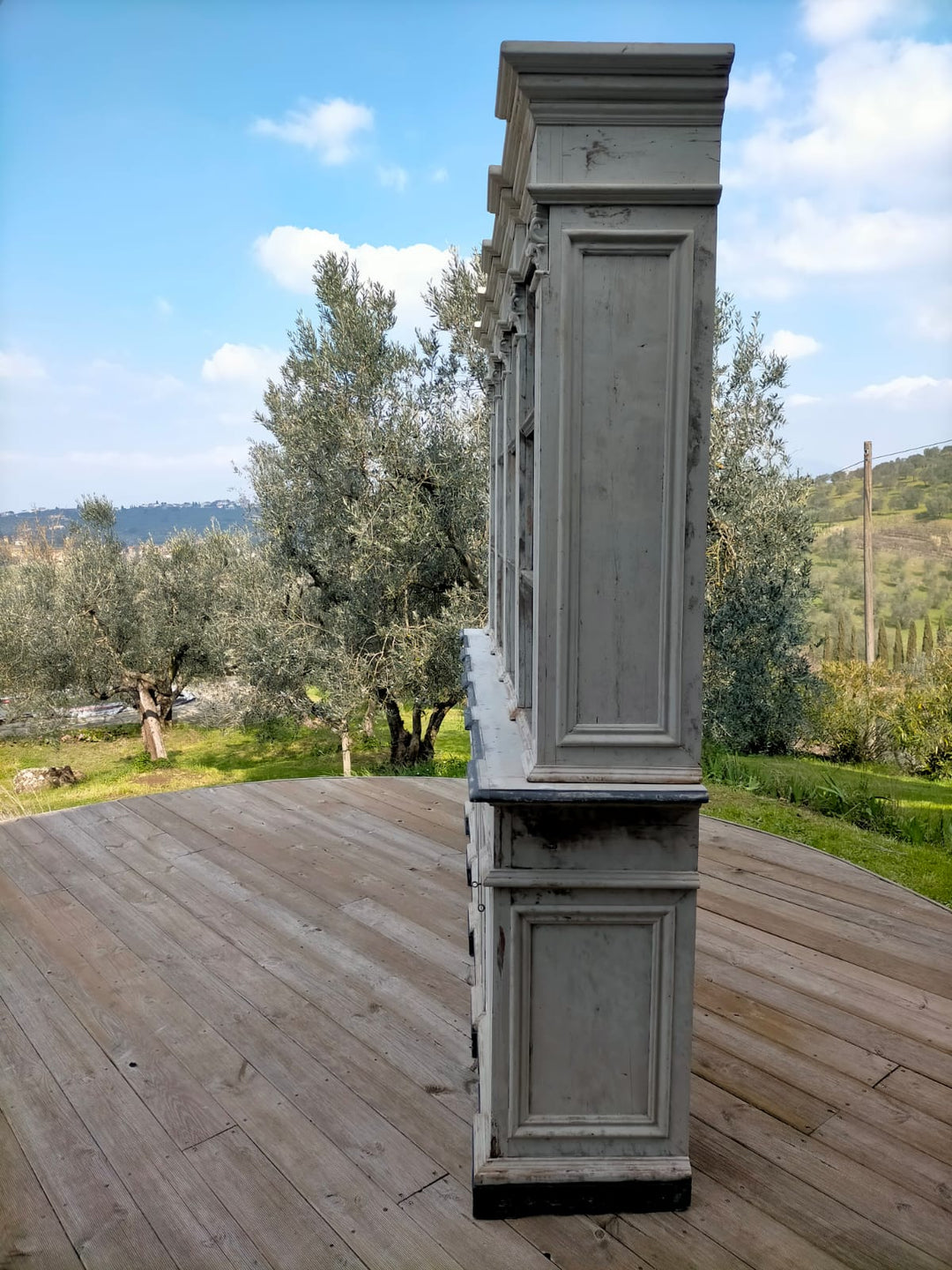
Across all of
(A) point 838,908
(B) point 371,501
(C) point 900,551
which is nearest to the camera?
(A) point 838,908

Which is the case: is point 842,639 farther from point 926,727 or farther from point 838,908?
point 838,908

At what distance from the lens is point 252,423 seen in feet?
23.5

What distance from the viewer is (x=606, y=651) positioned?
1.42 meters

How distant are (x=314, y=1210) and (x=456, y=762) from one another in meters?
6.06

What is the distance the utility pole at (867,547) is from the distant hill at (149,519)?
680 centimetres

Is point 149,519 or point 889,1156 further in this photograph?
point 149,519

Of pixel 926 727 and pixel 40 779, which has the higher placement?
pixel 926 727

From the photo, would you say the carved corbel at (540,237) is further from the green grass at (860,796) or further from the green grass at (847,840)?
the green grass at (860,796)

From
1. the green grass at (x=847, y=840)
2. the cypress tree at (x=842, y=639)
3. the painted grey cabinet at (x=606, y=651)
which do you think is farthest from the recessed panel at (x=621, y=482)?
the cypress tree at (x=842, y=639)

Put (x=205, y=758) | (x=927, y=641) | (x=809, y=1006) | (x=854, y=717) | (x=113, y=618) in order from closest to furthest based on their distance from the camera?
(x=809, y=1006), (x=854, y=717), (x=113, y=618), (x=205, y=758), (x=927, y=641)

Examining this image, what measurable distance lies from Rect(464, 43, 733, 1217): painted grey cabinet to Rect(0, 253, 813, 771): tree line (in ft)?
15.3

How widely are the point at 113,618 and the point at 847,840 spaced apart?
286 inches

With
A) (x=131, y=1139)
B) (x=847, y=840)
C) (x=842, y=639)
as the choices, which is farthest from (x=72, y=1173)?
(x=842, y=639)

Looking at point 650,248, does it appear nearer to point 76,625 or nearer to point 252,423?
point 252,423
